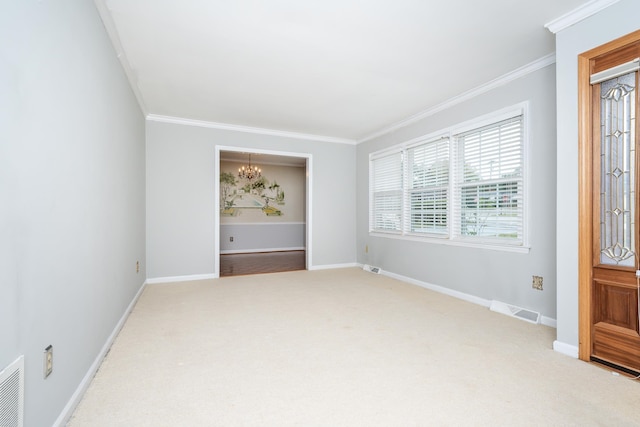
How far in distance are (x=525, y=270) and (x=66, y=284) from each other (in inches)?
146

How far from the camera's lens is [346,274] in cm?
524

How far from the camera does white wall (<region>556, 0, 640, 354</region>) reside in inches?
87.0

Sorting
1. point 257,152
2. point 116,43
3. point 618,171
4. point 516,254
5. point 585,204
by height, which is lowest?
point 516,254

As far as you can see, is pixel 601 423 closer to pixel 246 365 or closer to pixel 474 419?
pixel 474 419

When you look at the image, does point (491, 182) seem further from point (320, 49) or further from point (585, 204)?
point (320, 49)

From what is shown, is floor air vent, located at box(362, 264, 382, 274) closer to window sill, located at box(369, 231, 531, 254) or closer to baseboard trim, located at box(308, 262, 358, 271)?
baseboard trim, located at box(308, 262, 358, 271)

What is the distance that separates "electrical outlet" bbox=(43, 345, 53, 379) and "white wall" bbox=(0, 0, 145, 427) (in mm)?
36

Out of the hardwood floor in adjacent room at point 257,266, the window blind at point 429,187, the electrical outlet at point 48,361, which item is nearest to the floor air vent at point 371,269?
the window blind at point 429,187

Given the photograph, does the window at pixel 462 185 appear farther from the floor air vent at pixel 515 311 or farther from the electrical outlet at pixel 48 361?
the electrical outlet at pixel 48 361

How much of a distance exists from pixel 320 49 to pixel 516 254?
9.25 feet

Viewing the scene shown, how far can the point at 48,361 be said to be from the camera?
1.37 m

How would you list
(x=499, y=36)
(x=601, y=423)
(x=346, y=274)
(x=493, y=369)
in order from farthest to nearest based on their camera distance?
(x=346, y=274)
(x=499, y=36)
(x=493, y=369)
(x=601, y=423)

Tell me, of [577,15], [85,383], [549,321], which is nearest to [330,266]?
[549,321]

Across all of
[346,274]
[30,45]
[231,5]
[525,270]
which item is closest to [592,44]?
[525,270]
